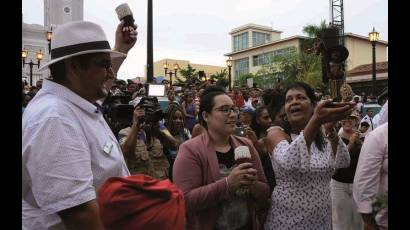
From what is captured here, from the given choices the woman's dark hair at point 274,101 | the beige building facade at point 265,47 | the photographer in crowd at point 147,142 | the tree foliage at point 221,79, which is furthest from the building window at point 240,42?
the photographer in crowd at point 147,142

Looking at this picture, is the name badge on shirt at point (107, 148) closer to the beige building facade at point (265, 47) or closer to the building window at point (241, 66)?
the beige building facade at point (265, 47)

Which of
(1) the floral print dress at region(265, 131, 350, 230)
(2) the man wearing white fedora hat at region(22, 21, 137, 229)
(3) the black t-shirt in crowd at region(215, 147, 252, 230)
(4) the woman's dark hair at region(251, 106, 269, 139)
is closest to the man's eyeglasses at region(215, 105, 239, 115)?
(3) the black t-shirt in crowd at region(215, 147, 252, 230)

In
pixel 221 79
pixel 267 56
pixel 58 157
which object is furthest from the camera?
pixel 267 56

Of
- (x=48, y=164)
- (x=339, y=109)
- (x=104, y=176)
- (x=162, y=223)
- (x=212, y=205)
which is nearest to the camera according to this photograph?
(x=162, y=223)

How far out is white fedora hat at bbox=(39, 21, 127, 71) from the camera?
1857 mm

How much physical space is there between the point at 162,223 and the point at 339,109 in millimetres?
1381

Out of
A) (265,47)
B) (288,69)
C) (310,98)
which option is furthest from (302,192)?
(265,47)

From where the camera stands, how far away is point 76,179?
1.53m

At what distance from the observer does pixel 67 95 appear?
181cm

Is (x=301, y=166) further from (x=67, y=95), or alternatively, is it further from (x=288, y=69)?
(x=288, y=69)

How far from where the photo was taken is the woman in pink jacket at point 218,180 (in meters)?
2.63

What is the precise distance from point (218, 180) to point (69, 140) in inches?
55.9
